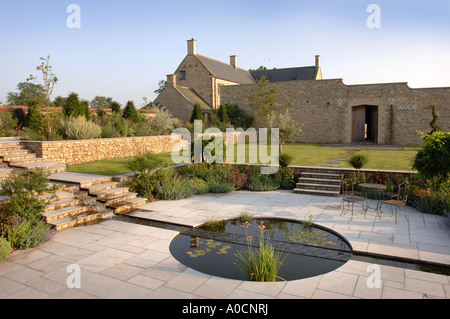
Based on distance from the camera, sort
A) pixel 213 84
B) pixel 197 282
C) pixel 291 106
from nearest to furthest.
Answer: pixel 197 282 → pixel 291 106 → pixel 213 84

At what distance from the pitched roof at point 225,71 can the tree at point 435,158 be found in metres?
21.0

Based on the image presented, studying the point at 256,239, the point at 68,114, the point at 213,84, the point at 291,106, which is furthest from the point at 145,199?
the point at 213,84

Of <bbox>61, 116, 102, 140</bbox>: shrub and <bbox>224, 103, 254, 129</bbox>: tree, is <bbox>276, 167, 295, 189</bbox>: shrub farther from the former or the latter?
<bbox>224, 103, 254, 129</bbox>: tree

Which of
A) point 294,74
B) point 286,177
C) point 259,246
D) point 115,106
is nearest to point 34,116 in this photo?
point 115,106

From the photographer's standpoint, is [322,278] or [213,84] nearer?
[322,278]

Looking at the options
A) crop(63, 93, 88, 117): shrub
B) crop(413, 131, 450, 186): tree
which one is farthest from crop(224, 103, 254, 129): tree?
crop(413, 131, 450, 186): tree

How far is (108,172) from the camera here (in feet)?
28.6

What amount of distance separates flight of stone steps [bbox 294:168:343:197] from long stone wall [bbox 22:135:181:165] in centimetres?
513

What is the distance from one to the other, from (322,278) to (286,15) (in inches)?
270

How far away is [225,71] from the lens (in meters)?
28.7

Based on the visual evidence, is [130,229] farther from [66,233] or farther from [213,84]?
[213,84]

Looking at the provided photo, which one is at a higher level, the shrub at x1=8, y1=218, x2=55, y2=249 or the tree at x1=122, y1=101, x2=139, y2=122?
the tree at x1=122, y1=101, x2=139, y2=122

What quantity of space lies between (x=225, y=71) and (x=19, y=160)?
22510 mm

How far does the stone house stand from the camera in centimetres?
1864
